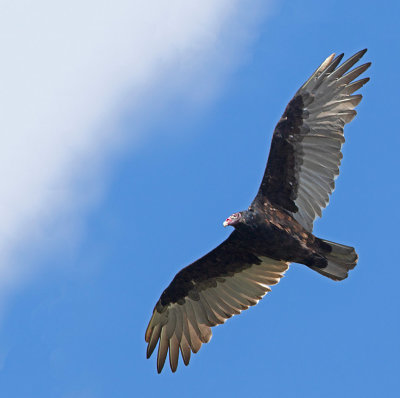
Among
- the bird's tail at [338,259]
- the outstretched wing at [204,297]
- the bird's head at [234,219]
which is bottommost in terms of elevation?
the bird's tail at [338,259]

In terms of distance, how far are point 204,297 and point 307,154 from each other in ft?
8.17

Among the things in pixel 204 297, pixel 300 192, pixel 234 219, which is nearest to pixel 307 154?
pixel 300 192

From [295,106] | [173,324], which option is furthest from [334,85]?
[173,324]

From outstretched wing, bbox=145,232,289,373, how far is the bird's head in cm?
107

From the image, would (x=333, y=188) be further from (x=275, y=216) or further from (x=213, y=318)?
(x=213, y=318)

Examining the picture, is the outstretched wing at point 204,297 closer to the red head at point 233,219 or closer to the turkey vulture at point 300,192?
the turkey vulture at point 300,192

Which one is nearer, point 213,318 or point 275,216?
point 275,216

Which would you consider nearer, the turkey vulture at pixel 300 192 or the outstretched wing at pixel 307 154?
the turkey vulture at pixel 300 192

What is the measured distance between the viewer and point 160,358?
11.4 meters

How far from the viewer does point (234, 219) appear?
397 inches

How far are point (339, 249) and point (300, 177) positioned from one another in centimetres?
102

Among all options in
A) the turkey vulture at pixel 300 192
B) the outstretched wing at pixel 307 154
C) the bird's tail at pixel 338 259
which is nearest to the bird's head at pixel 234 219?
the turkey vulture at pixel 300 192

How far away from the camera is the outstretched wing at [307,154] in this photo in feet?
34.3

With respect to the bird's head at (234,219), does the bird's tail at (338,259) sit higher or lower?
lower
